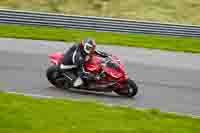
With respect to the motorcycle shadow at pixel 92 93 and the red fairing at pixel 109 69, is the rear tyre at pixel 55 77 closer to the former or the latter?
the motorcycle shadow at pixel 92 93

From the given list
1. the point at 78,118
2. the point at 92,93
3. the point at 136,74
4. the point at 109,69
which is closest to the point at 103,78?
the point at 109,69

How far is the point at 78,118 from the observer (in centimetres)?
1070

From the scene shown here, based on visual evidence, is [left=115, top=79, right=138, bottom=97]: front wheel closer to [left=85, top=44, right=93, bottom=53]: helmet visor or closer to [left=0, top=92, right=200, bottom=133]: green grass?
[left=85, top=44, right=93, bottom=53]: helmet visor

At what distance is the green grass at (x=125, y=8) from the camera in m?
28.8

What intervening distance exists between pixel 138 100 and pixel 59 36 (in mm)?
8290

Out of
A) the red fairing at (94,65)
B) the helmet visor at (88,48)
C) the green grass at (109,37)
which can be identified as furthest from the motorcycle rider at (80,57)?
the green grass at (109,37)

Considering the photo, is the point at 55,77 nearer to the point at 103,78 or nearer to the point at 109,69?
the point at 103,78

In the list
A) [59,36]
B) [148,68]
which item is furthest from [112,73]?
[59,36]

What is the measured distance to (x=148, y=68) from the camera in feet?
58.9

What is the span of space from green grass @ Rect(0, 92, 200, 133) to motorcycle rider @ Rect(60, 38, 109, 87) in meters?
1.76

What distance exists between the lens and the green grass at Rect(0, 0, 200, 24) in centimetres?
2883

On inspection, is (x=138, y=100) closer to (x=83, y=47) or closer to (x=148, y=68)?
(x=83, y=47)

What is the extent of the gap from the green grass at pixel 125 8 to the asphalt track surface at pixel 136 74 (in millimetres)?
8016

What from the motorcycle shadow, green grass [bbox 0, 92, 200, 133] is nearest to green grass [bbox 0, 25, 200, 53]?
the motorcycle shadow
